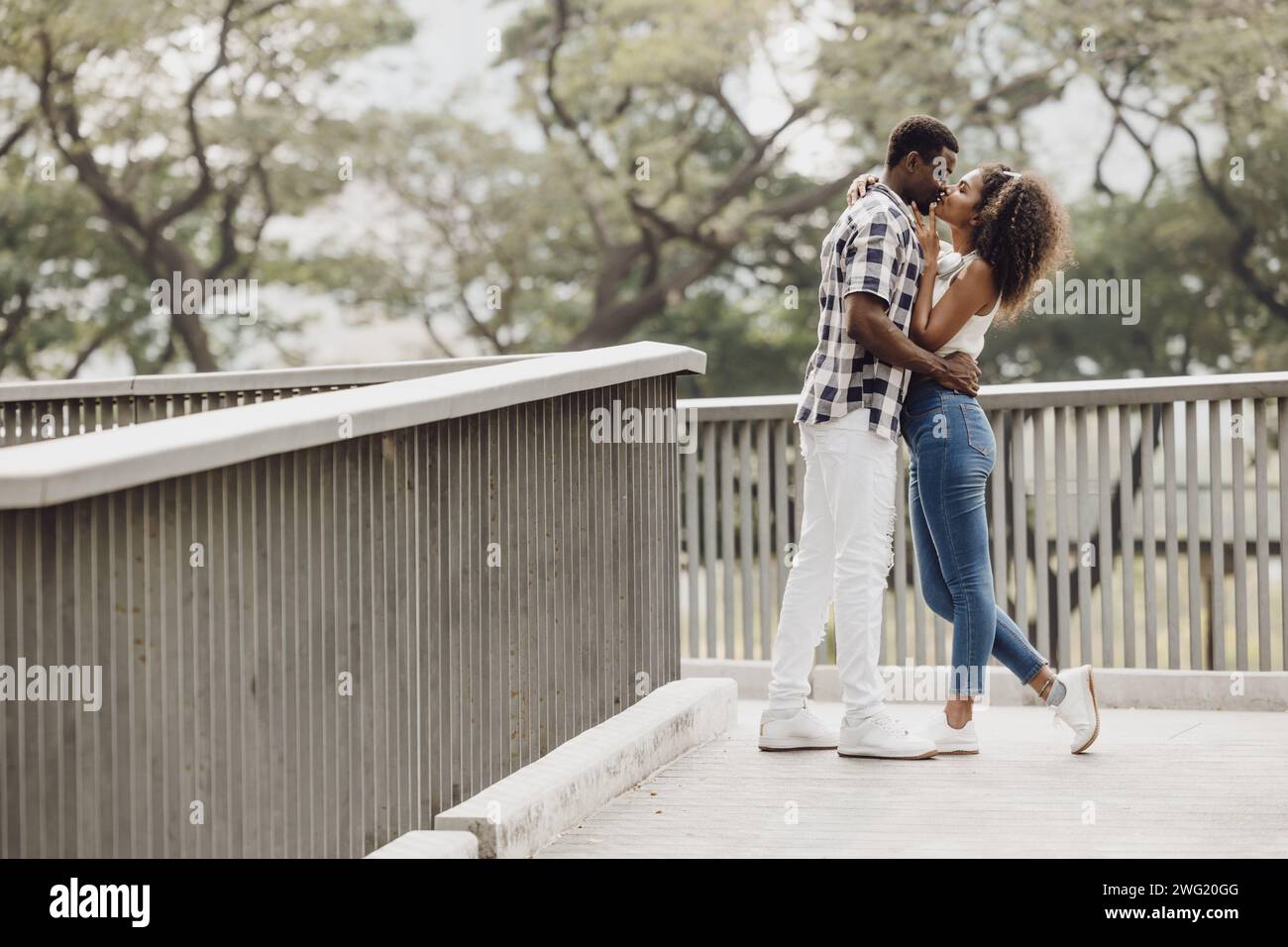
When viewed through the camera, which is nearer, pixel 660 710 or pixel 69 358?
pixel 660 710

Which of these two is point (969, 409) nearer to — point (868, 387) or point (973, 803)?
point (868, 387)

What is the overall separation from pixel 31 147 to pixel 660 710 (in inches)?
736

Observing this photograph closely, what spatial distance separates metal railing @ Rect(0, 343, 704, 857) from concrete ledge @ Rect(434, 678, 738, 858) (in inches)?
2.7

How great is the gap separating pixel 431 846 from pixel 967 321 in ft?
7.94

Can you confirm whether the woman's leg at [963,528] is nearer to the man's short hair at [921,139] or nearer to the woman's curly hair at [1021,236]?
the woman's curly hair at [1021,236]

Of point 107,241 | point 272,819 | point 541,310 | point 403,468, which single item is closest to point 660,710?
point 403,468

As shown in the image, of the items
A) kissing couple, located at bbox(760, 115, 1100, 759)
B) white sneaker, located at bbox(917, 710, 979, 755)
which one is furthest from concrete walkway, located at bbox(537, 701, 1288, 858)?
kissing couple, located at bbox(760, 115, 1100, 759)

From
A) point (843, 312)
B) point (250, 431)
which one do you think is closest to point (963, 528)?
point (843, 312)

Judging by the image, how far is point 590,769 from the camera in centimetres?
396

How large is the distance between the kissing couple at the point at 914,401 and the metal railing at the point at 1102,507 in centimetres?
147

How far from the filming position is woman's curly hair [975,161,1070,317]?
4574mm

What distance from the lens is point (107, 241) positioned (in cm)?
2145

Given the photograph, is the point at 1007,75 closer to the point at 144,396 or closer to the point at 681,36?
the point at 681,36
